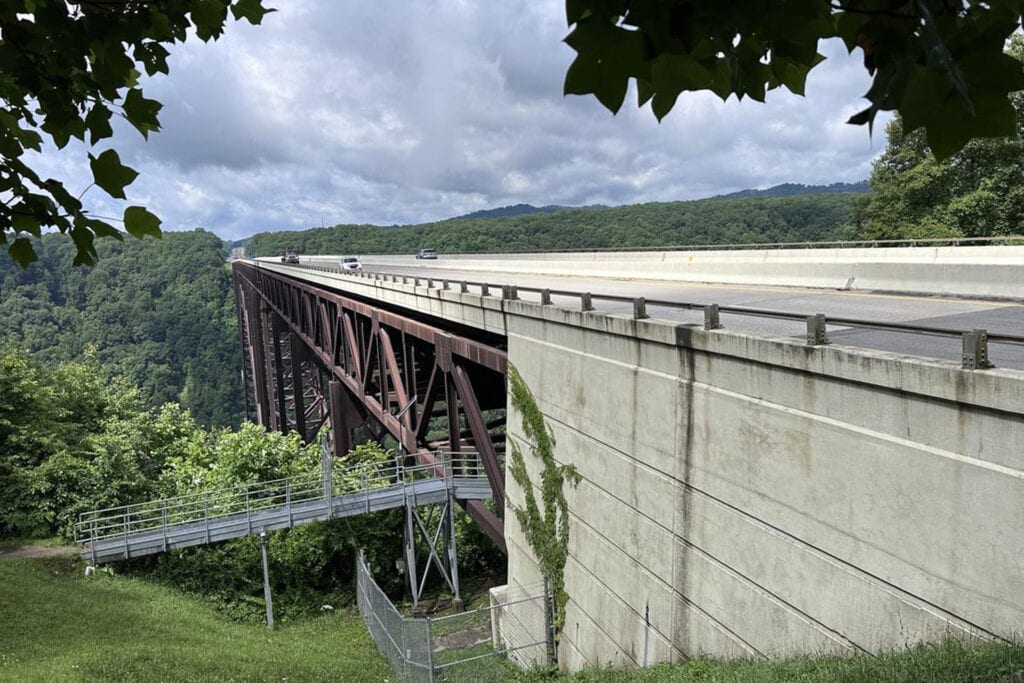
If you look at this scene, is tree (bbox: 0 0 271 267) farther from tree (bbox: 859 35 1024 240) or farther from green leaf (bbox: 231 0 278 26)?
tree (bbox: 859 35 1024 240)

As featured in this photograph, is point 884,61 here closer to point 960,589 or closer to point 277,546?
point 960,589

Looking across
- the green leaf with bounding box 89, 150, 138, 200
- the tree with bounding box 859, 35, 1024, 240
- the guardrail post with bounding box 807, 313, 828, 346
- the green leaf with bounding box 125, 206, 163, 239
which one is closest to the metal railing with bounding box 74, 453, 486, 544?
the guardrail post with bounding box 807, 313, 828, 346

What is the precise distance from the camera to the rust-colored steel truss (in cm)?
1484

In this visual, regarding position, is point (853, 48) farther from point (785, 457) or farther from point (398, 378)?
point (398, 378)

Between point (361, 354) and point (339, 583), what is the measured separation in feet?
29.0

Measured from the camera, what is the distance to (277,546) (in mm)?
21984

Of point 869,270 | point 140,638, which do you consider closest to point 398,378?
point 140,638

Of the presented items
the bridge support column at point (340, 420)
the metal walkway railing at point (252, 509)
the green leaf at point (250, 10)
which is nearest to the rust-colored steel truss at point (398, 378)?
the bridge support column at point (340, 420)

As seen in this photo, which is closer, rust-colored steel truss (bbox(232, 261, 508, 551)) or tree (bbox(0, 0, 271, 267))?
tree (bbox(0, 0, 271, 267))

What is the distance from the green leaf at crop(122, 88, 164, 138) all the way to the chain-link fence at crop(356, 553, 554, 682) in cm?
1084

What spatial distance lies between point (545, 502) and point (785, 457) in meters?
5.85

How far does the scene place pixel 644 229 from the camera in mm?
82062

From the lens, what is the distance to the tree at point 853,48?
126 cm

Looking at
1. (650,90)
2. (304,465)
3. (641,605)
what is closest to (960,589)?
(641,605)
